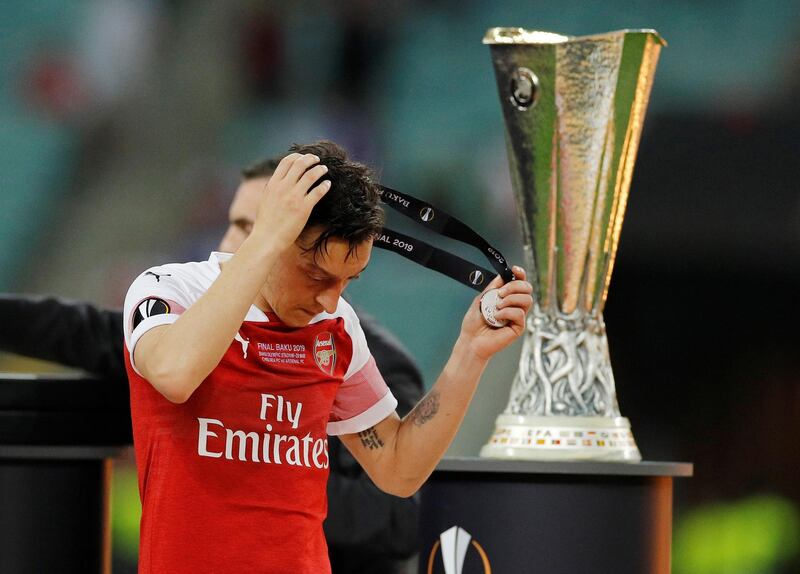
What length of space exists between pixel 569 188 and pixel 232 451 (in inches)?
44.3

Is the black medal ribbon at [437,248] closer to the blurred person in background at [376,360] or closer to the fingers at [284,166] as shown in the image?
the fingers at [284,166]

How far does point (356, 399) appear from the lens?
174 cm

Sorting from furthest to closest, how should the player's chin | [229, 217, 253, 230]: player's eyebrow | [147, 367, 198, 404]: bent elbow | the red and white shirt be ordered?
[229, 217, 253, 230]: player's eyebrow, the player's chin, the red and white shirt, [147, 367, 198, 404]: bent elbow

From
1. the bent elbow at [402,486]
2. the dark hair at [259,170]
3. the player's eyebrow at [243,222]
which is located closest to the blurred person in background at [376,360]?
the player's eyebrow at [243,222]

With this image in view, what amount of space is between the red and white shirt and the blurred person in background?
4.26 ft

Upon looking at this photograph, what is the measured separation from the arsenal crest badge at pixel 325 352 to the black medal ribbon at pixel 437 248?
0.51 ft

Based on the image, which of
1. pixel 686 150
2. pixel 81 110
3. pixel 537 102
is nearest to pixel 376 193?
pixel 537 102

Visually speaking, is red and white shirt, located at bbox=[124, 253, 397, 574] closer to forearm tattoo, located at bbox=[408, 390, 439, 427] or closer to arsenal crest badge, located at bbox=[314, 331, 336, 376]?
arsenal crest badge, located at bbox=[314, 331, 336, 376]

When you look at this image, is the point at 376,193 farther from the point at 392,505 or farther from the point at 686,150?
the point at 686,150

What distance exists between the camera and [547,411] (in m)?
2.37

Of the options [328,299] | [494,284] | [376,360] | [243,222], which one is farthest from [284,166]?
[243,222]

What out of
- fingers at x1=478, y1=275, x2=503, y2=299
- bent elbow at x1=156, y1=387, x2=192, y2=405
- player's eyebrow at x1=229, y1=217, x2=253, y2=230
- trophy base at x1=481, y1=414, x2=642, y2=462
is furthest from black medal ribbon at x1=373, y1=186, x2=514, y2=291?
player's eyebrow at x1=229, y1=217, x2=253, y2=230

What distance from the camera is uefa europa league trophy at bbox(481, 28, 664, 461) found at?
7.78 feet

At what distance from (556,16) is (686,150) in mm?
671
